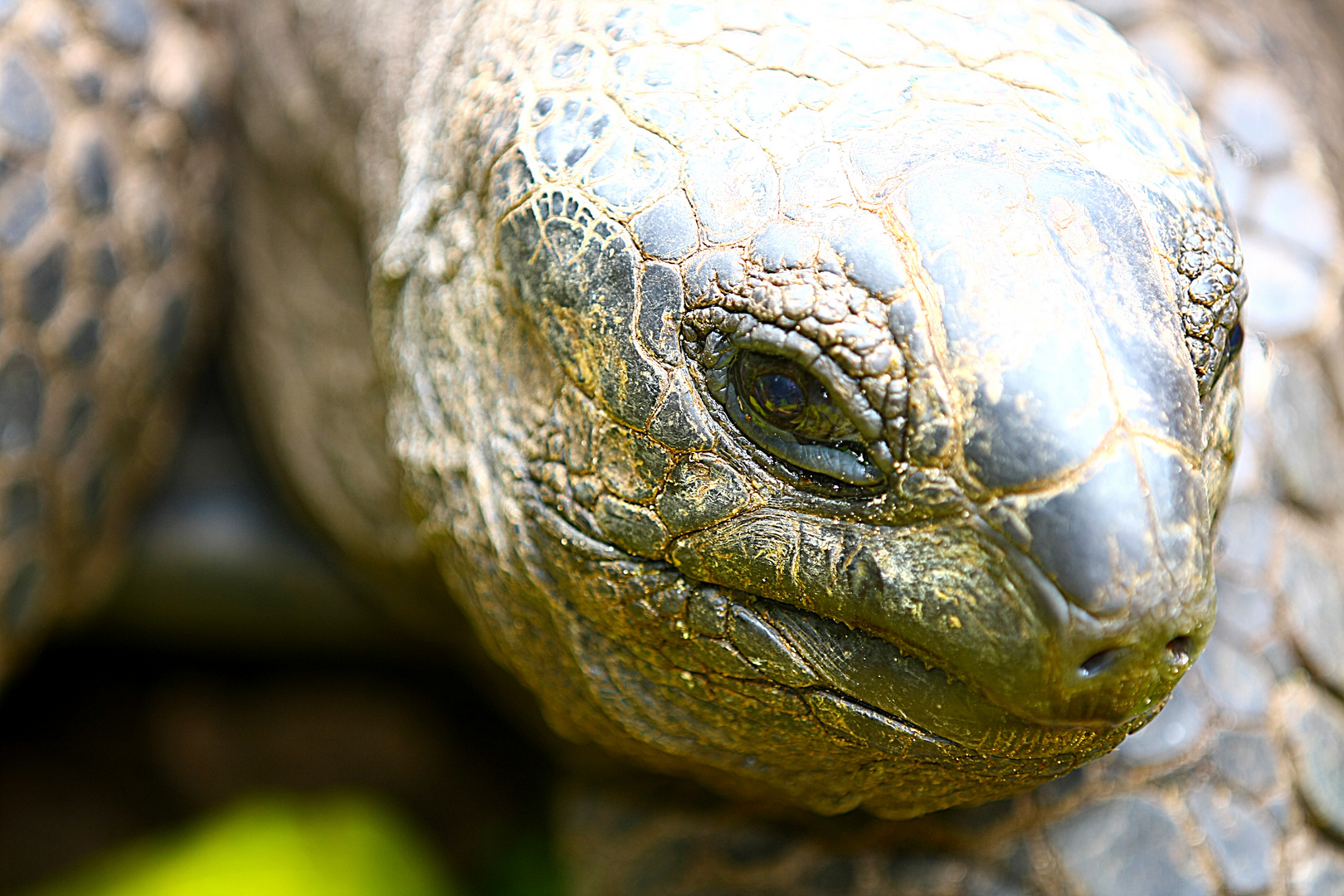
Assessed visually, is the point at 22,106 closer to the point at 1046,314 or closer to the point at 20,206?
the point at 20,206

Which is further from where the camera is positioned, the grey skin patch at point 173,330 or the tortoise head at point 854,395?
the grey skin patch at point 173,330

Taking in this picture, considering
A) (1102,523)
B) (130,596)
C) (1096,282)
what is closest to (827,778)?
(1102,523)

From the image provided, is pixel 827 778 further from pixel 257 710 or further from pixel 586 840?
pixel 257 710

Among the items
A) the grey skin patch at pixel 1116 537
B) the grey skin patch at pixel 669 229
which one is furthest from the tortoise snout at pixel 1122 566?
the grey skin patch at pixel 669 229

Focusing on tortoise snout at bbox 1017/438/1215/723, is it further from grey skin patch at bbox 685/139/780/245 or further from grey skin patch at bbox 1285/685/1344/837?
grey skin patch at bbox 1285/685/1344/837

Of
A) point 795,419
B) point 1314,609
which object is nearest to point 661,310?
point 795,419

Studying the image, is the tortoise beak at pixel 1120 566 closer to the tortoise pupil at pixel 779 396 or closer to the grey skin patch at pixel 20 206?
the tortoise pupil at pixel 779 396
